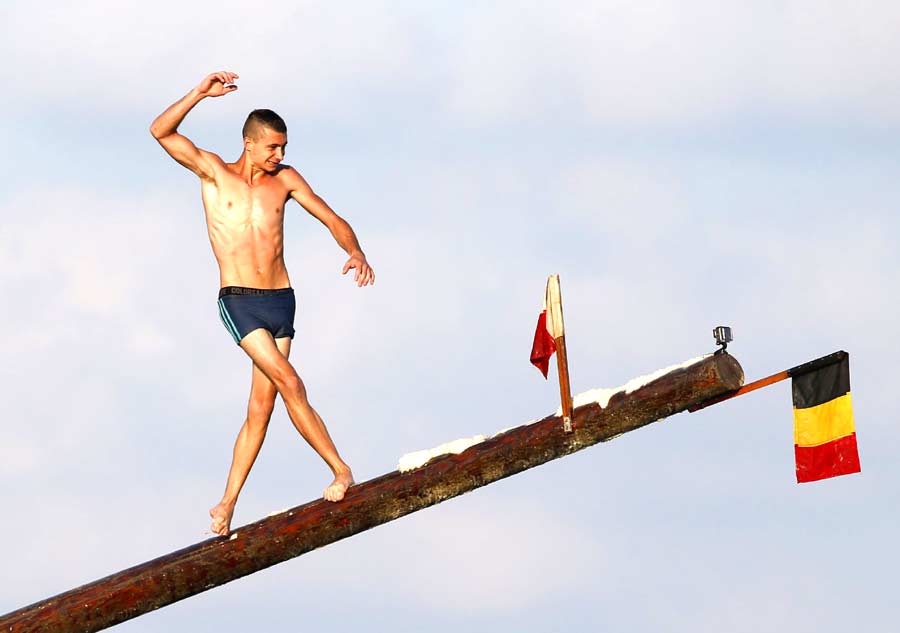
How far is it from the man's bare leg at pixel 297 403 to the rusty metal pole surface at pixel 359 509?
5.9 inches

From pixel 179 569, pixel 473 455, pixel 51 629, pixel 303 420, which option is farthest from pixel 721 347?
pixel 51 629

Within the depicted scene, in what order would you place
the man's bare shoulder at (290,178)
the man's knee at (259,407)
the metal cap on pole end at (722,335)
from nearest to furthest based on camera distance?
the metal cap on pole end at (722,335) < the man's bare shoulder at (290,178) < the man's knee at (259,407)

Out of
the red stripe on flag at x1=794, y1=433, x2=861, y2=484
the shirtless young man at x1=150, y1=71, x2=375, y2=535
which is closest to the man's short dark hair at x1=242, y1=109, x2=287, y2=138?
the shirtless young man at x1=150, y1=71, x2=375, y2=535

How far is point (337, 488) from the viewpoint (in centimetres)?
1698

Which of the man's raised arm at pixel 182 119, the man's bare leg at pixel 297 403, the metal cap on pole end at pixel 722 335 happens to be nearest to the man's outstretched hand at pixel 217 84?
the man's raised arm at pixel 182 119

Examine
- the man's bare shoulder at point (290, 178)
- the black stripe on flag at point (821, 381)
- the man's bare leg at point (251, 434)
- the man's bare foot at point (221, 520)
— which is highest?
the man's bare shoulder at point (290, 178)

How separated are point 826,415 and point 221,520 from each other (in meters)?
5.14

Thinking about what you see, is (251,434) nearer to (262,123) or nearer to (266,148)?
(266,148)

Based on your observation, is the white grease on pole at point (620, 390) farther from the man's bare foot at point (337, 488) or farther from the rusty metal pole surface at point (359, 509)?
the man's bare foot at point (337, 488)

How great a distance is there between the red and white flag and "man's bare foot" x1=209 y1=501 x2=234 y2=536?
3.04m

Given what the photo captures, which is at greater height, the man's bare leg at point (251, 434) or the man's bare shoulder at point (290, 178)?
the man's bare shoulder at point (290, 178)

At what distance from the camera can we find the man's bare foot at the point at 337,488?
16984 mm

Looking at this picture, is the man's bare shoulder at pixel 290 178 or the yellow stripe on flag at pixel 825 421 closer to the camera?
the yellow stripe on flag at pixel 825 421

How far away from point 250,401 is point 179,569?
1.56 meters
